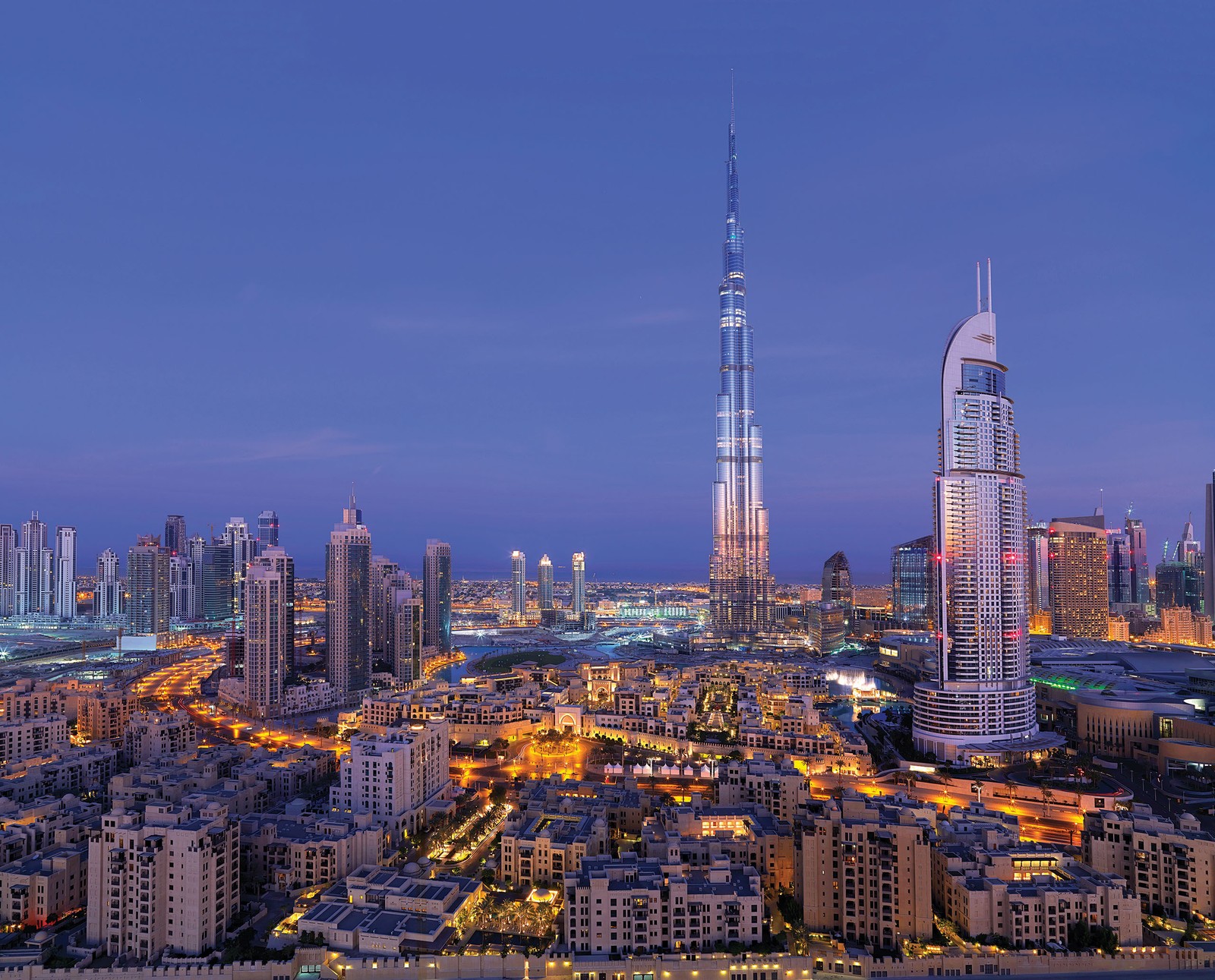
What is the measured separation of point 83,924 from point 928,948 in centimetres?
1090

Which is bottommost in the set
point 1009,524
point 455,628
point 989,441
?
point 455,628

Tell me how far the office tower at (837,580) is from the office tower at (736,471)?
4722mm

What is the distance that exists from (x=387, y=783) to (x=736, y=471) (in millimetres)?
42717

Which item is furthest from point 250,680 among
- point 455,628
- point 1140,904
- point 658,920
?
point 455,628

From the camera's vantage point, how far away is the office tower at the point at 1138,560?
55.0 meters

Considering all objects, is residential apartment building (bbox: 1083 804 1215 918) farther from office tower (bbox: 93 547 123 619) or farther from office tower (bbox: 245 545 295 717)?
office tower (bbox: 93 547 123 619)

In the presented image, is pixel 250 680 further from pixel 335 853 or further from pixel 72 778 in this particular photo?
pixel 335 853

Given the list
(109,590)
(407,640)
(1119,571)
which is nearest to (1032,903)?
(407,640)

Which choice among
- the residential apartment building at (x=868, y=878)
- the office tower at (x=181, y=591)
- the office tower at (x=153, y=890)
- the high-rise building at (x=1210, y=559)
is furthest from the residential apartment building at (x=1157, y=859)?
the office tower at (x=181, y=591)

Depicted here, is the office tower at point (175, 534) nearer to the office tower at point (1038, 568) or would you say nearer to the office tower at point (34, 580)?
the office tower at point (34, 580)

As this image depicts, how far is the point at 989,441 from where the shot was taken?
19.8 m

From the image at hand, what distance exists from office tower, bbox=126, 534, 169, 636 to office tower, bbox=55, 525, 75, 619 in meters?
14.1

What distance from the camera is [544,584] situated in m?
67.4

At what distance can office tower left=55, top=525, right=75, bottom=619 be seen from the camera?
57.8 meters
